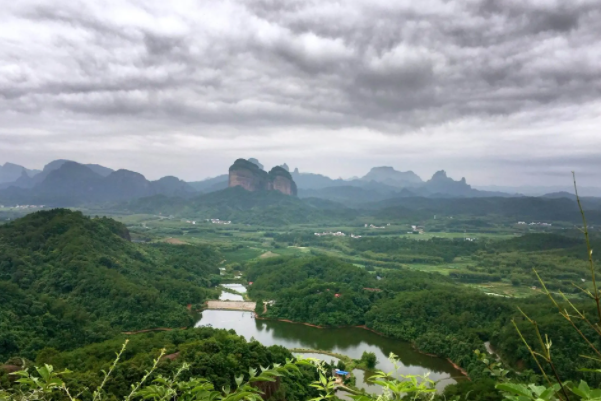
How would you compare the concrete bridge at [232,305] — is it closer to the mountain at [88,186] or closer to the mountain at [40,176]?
the mountain at [88,186]

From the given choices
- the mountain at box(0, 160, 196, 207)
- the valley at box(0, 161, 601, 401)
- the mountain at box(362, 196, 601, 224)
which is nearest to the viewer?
the valley at box(0, 161, 601, 401)

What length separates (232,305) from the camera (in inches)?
1125

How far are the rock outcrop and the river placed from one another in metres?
79.5

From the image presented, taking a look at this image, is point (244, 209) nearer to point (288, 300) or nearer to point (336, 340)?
point (288, 300)

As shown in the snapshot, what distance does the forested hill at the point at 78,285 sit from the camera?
17719 millimetres

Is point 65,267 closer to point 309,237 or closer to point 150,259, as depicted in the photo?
point 150,259

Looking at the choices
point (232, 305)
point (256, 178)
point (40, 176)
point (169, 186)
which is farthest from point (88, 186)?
point (232, 305)

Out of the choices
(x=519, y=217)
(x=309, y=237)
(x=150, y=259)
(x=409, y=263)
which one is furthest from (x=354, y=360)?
(x=519, y=217)

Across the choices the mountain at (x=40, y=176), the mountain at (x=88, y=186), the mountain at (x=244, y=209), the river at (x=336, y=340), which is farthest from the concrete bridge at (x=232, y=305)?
the mountain at (x=40, y=176)

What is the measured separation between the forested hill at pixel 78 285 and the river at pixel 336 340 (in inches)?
135

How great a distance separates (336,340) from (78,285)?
1663cm

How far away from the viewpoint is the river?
18547 millimetres

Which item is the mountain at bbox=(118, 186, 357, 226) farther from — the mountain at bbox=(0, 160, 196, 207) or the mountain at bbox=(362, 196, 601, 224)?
the mountain at bbox=(0, 160, 196, 207)

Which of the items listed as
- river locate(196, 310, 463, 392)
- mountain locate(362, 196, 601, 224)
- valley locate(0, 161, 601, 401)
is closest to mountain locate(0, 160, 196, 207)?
mountain locate(362, 196, 601, 224)
